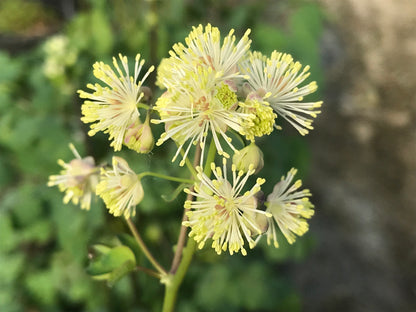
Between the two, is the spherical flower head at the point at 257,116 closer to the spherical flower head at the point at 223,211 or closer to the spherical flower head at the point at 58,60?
the spherical flower head at the point at 223,211

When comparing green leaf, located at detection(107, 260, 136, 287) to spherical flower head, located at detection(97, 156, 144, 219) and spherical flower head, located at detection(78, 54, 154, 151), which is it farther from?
spherical flower head, located at detection(78, 54, 154, 151)

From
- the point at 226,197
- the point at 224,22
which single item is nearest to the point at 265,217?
the point at 226,197

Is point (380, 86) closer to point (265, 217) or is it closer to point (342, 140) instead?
point (342, 140)

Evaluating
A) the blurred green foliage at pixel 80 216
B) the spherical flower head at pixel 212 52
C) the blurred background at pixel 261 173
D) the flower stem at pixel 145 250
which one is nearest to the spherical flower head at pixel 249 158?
the spherical flower head at pixel 212 52

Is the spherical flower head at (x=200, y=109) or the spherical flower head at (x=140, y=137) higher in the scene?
the spherical flower head at (x=200, y=109)

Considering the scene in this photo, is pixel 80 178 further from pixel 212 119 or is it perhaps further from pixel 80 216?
pixel 80 216

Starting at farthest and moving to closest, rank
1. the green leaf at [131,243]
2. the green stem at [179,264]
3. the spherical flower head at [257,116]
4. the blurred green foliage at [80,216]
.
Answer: the blurred green foliage at [80,216] < the green leaf at [131,243] < the green stem at [179,264] < the spherical flower head at [257,116]
